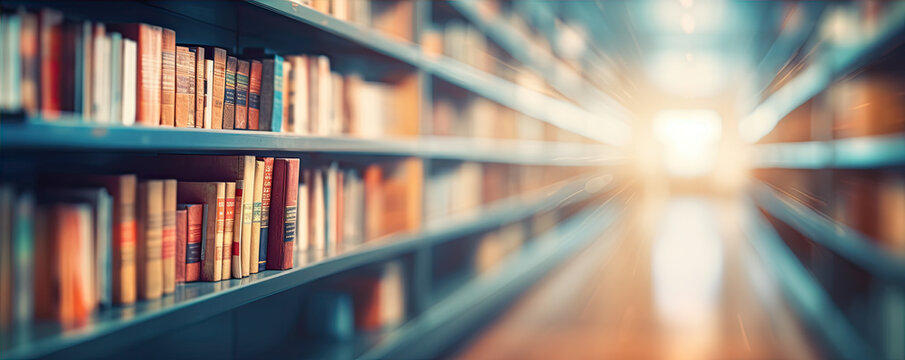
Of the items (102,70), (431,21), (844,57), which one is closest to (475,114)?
(431,21)

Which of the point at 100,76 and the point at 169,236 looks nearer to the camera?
the point at 100,76

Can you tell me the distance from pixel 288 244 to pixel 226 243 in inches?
8.4

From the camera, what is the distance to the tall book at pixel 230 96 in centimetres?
145

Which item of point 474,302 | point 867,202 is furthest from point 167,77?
point 867,202

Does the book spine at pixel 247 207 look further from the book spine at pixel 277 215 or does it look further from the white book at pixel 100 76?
the white book at pixel 100 76

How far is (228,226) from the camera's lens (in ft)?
4.73

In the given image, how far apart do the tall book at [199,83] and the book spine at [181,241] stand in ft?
0.62

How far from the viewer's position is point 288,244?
5.39ft

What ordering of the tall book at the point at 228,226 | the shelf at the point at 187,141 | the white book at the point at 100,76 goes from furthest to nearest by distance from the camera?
the tall book at the point at 228,226
the white book at the point at 100,76
the shelf at the point at 187,141

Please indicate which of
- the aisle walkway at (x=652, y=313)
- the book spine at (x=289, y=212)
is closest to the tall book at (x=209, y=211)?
the book spine at (x=289, y=212)

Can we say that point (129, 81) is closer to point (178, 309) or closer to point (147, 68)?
point (147, 68)

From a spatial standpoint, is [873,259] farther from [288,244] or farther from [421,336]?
[288,244]

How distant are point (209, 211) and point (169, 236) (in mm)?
141

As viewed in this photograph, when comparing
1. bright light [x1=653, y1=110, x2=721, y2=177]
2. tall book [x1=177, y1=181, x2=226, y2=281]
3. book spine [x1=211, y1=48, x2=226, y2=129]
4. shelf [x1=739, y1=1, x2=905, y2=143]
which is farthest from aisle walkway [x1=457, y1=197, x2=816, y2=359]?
bright light [x1=653, y1=110, x2=721, y2=177]
